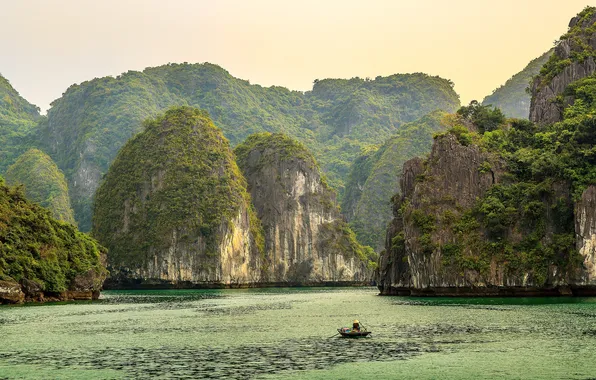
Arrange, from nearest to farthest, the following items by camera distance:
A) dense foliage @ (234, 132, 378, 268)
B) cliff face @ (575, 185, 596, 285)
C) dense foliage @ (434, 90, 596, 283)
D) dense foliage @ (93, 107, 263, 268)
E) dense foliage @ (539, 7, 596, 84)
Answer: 1. cliff face @ (575, 185, 596, 285)
2. dense foliage @ (434, 90, 596, 283)
3. dense foliage @ (539, 7, 596, 84)
4. dense foliage @ (93, 107, 263, 268)
5. dense foliage @ (234, 132, 378, 268)

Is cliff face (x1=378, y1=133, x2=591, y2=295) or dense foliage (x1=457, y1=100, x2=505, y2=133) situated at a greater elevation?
dense foliage (x1=457, y1=100, x2=505, y2=133)

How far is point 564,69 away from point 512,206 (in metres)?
23.6

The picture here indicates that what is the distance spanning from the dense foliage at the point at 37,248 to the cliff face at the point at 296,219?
7457 centimetres

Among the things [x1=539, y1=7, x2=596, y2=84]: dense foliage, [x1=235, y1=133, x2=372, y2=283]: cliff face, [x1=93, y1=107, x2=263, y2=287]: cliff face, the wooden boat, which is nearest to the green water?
the wooden boat

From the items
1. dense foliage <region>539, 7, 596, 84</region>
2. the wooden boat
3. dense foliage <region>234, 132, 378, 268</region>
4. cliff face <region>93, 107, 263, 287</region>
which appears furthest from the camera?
dense foliage <region>234, 132, 378, 268</region>

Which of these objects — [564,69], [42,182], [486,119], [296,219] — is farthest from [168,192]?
[564,69]

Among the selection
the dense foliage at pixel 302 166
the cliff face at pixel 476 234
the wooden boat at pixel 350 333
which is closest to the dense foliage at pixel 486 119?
the cliff face at pixel 476 234

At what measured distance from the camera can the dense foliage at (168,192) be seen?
433 ft

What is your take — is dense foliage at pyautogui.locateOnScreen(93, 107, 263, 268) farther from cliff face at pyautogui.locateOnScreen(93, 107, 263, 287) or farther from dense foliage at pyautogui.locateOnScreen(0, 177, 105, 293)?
dense foliage at pyautogui.locateOnScreen(0, 177, 105, 293)

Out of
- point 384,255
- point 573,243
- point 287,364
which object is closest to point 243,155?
point 384,255

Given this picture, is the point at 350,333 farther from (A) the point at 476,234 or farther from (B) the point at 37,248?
(B) the point at 37,248

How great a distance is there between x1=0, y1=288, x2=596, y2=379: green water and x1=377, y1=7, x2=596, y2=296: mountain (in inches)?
431

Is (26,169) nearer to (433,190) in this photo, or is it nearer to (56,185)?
(56,185)

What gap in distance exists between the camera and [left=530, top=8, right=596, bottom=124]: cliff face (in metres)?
85.8
